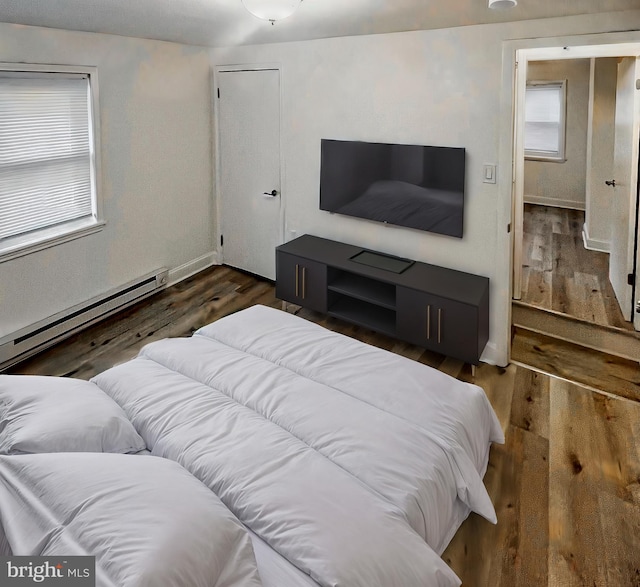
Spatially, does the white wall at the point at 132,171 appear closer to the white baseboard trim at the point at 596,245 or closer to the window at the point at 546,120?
the white baseboard trim at the point at 596,245

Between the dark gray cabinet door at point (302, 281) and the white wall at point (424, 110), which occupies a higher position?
the white wall at point (424, 110)

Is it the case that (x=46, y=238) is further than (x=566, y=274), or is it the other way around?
(x=566, y=274)

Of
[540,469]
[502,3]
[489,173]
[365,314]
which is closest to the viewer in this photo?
[502,3]

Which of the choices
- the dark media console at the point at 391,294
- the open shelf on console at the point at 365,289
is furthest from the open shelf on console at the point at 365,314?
the open shelf on console at the point at 365,289

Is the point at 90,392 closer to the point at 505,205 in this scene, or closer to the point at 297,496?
the point at 297,496

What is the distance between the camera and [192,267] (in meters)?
5.30

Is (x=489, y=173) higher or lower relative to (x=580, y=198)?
higher

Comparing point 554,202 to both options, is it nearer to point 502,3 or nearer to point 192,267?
point 192,267

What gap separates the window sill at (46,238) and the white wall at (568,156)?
19.4 feet

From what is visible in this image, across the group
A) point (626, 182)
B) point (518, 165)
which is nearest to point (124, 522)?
point (518, 165)

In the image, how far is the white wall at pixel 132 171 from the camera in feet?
12.3

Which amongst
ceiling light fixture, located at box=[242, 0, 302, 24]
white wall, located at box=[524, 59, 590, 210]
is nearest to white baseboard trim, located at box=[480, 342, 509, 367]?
ceiling light fixture, located at box=[242, 0, 302, 24]

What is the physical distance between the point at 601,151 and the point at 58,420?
560 cm

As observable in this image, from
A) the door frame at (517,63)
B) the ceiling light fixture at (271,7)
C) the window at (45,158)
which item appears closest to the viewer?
the ceiling light fixture at (271,7)
